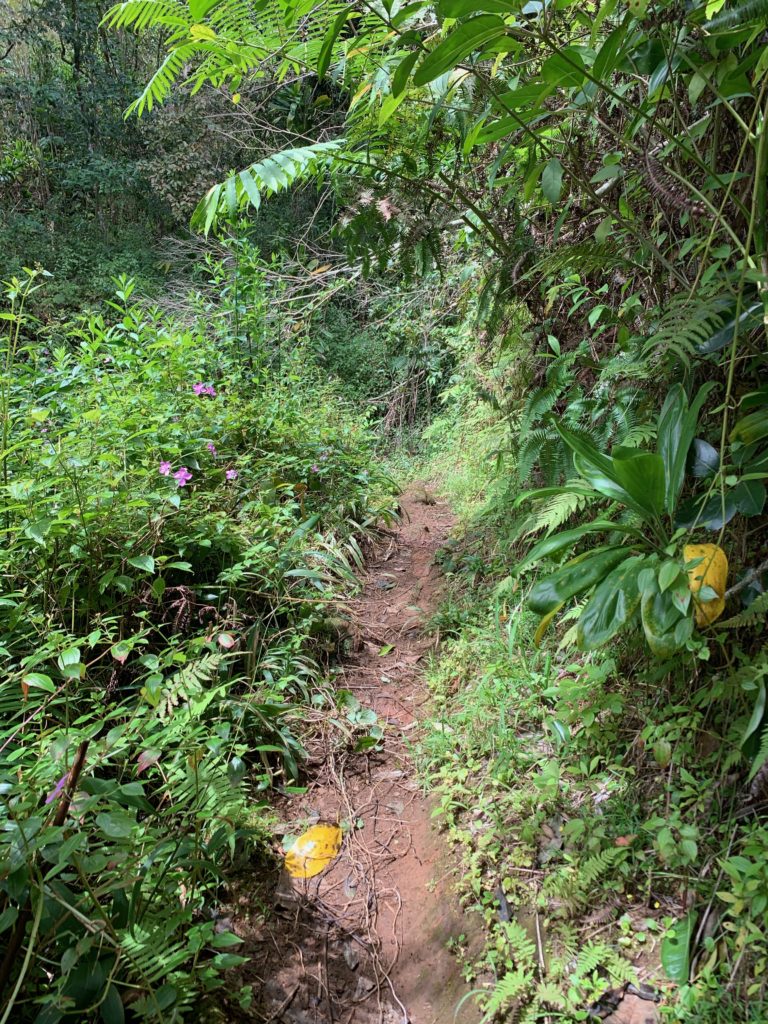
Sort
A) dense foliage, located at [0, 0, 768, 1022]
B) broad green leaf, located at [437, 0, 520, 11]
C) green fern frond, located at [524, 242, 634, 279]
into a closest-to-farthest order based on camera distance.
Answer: broad green leaf, located at [437, 0, 520, 11] < dense foliage, located at [0, 0, 768, 1022] < green fern frond, located at [524, 242, 634, 279]

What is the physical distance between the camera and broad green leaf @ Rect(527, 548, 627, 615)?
159 centimetres

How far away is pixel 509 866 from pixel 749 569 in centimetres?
111

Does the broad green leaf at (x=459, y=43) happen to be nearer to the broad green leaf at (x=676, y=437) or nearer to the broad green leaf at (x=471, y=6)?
the broad green leaf at (x=471, y=6)

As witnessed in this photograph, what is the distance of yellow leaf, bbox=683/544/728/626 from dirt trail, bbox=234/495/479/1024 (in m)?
1.12

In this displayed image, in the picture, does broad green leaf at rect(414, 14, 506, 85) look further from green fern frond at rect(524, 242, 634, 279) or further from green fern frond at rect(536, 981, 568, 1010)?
green fern frond at rect(536, 981, 568, 1010)

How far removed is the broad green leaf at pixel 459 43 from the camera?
3.91 feet

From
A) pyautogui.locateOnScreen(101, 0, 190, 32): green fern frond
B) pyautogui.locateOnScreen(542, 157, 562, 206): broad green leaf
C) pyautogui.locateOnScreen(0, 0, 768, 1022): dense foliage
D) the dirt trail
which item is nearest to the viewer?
pyautogui.locateOnScreen(0, 0, 768, 1022): dense foliage

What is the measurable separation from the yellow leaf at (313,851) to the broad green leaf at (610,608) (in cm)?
120

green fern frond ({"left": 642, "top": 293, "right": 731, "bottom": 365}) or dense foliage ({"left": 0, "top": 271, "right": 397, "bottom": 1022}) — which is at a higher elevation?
green fern frond ({"left": 642, "top": 293, "right": 731, "bottom": 365})

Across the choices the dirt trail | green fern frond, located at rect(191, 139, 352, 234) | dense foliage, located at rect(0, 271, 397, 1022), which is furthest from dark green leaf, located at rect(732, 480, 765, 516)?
green fern frond, located at rect(191, 139, 352, 234)

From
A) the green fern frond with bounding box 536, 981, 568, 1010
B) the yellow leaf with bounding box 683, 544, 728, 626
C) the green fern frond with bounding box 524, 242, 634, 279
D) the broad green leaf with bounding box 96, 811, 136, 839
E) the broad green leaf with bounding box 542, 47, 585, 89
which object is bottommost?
the green fern frond with bounding box 536, 981, 568, 1010

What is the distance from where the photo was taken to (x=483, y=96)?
2172mm

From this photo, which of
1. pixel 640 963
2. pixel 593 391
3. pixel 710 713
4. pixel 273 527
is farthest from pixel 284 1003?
pixel 593 391

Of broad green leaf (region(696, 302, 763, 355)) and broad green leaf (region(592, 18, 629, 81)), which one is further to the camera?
broad green leaf (region(696, 302, 763, 355))
